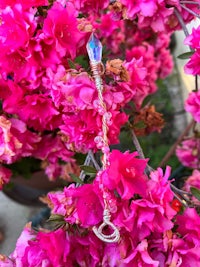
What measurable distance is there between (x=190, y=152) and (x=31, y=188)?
510 mm

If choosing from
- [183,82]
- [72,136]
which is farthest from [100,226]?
[183,82]

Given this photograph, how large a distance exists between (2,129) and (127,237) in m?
0.24

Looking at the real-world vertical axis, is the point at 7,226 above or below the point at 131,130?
below

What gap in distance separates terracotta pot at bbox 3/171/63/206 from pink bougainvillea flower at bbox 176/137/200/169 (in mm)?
365

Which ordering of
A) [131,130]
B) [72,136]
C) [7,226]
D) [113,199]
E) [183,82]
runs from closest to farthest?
[113,199] < [72,136] < [131,130] < [7,226] < [183,82]

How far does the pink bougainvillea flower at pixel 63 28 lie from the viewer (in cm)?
54

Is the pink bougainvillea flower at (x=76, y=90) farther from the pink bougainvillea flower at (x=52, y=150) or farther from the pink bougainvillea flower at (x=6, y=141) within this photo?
the pink bougainvillea flower at (x=52, y=150)

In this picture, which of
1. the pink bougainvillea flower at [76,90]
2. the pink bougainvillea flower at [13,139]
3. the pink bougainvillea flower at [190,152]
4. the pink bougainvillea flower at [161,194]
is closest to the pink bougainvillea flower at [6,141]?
the pink bougainvillea flower at [13,139]

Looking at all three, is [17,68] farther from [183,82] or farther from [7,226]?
[183,82]

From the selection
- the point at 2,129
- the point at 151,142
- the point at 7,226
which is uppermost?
the point at 2,129

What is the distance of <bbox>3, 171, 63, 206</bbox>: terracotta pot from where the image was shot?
1142 millimetres

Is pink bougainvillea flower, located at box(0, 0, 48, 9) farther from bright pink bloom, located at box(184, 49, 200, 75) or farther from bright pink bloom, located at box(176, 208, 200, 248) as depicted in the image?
bright pink bloom, located at box(176, 208, 200, 248)

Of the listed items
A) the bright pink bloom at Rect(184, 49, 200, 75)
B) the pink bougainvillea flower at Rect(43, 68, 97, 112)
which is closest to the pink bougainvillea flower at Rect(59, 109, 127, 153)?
the pink bougainvillea flower at Rect(43, 68, 97, 112)

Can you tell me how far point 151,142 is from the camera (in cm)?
136
